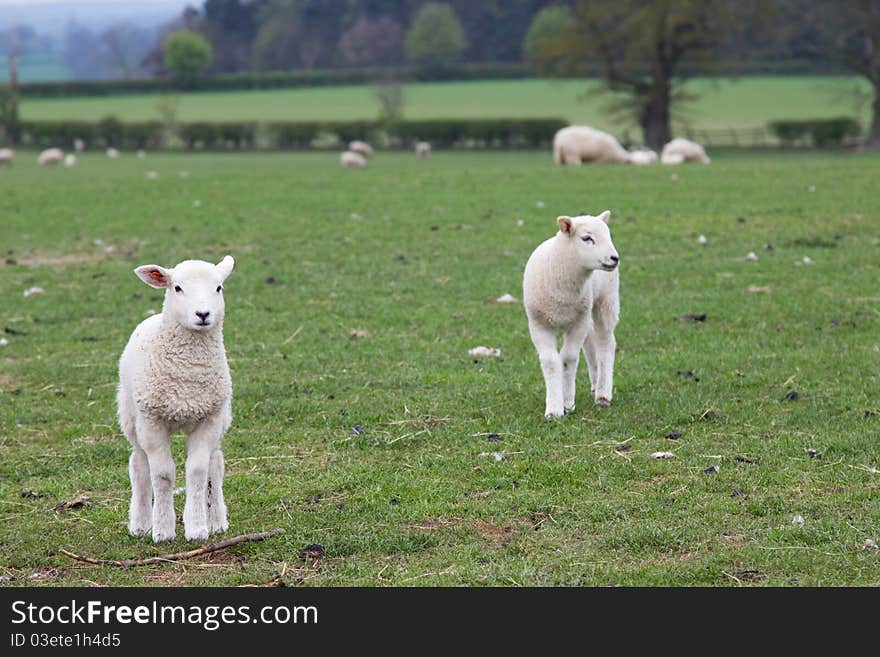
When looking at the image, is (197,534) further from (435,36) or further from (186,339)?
(435,36)

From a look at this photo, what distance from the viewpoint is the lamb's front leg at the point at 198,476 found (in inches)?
256

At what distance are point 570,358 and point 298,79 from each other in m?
97.0

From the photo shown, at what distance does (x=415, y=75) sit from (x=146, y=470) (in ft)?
326

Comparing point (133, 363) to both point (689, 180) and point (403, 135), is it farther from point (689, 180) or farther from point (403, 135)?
point (403, 135)

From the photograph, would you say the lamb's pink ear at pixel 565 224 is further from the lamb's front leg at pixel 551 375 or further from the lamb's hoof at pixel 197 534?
the lamb's hoof at pixel 197 534

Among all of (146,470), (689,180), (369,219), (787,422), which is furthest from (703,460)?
(689,180)

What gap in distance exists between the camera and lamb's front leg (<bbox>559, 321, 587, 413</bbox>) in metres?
9.00

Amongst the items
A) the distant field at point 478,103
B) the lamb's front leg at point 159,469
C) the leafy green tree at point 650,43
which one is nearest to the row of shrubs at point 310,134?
the leafy green tree at point 650,43

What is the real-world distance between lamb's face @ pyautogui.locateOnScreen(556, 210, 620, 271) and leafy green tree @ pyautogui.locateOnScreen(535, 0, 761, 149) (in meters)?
39.0

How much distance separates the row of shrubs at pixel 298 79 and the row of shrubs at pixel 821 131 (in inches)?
1954

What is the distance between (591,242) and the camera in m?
8.62

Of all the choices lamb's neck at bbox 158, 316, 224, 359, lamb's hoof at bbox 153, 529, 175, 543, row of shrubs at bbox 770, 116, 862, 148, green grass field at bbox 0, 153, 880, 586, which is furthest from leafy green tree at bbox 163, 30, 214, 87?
lamb's hoof at bbox 153, 529, 175, 543

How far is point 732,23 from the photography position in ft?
157

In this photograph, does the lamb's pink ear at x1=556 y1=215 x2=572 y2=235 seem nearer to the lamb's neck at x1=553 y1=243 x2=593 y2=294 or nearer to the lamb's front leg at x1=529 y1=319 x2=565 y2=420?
the lamb's neck at x1=553 y1=243 x2=593 y2=294
